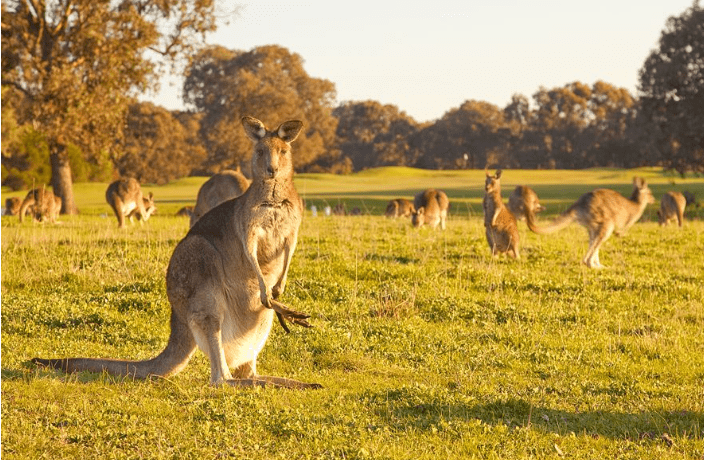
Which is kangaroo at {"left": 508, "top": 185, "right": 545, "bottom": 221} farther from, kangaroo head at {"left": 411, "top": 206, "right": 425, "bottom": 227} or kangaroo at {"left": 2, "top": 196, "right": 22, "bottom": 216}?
kangaroo at {"left": 2, "top": 196, "right": 22, "bottom": 216}

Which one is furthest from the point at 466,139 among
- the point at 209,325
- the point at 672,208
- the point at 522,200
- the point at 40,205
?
the point at 209,325

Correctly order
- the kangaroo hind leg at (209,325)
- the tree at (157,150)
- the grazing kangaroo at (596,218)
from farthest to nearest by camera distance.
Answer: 1. the tree at (157,150)
2. the grazing kangaroo at (596,218)
3. the kangaroo hind leg at (209,325)

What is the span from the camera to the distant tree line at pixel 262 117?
85.8 feet

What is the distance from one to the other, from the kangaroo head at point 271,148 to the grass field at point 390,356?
6.04ft

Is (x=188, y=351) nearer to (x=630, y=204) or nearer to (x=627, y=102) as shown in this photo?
(x=630, y=204)

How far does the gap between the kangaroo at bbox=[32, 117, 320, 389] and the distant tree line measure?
29.8 feet

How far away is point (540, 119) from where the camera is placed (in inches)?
3996

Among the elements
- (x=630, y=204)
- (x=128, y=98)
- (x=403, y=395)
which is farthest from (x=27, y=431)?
(x=128, y=98)

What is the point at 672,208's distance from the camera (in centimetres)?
2572

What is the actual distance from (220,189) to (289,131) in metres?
9.59

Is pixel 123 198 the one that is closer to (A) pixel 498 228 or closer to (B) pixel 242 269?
(A) pixel 498 228

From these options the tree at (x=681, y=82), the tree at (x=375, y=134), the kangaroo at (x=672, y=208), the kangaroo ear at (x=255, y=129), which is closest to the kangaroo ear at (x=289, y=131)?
the kangaroo ear at (x=255, y=129)

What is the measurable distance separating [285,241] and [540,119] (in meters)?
99.0

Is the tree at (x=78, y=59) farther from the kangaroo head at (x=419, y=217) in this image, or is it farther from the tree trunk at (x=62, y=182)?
the kangaroo head at (x=419, y=217)
